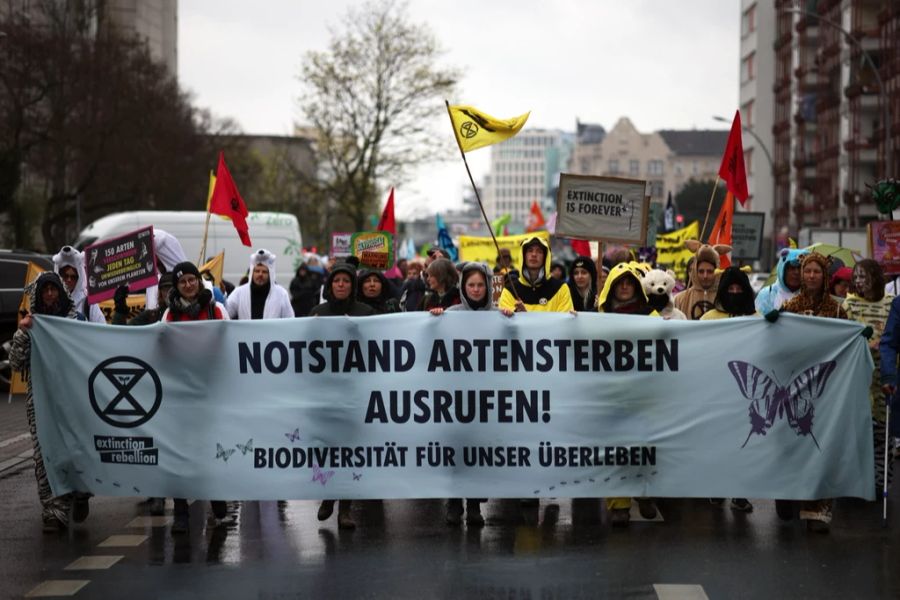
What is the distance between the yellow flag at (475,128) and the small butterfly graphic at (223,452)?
3.27 m

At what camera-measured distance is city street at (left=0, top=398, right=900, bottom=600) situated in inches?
320

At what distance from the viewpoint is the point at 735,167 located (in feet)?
54.3

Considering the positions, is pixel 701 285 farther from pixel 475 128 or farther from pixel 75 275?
pixel 75 275

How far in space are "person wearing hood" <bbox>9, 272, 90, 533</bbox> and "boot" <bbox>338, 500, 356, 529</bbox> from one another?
67.2 inches

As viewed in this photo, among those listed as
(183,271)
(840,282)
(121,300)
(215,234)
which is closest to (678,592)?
(183,271)

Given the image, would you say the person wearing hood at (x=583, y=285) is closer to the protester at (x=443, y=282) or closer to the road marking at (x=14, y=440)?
the protester at (x=443, y=282)

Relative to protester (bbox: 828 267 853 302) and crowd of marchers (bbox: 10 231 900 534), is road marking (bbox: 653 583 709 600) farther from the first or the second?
protester (bbox: 828 267 853 302)

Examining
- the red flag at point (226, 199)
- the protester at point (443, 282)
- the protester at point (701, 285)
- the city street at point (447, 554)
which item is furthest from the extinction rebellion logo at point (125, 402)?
the red flag at point (226, 199)

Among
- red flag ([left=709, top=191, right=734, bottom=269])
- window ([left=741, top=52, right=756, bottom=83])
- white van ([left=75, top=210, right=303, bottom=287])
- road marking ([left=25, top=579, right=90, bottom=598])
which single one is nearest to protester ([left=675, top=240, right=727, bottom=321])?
red flag ([left=709, top=191, right=734, bottom=269])

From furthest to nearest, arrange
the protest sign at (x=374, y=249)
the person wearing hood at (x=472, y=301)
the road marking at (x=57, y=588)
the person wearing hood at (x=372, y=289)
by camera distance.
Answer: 1. the protest sign at (x=374, y=249)
2. the person wearing hood at (x=372, y=289)
3. the person wearing hood at (x=472, y=301)
4. the road marking at (x=57, y=588)

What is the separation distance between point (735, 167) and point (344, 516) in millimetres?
8003

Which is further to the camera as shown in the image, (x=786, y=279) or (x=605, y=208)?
(x=605, y=208)

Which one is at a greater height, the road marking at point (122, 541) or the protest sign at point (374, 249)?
the protest sign at point (374, 249)

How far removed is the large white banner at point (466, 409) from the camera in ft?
32.2
